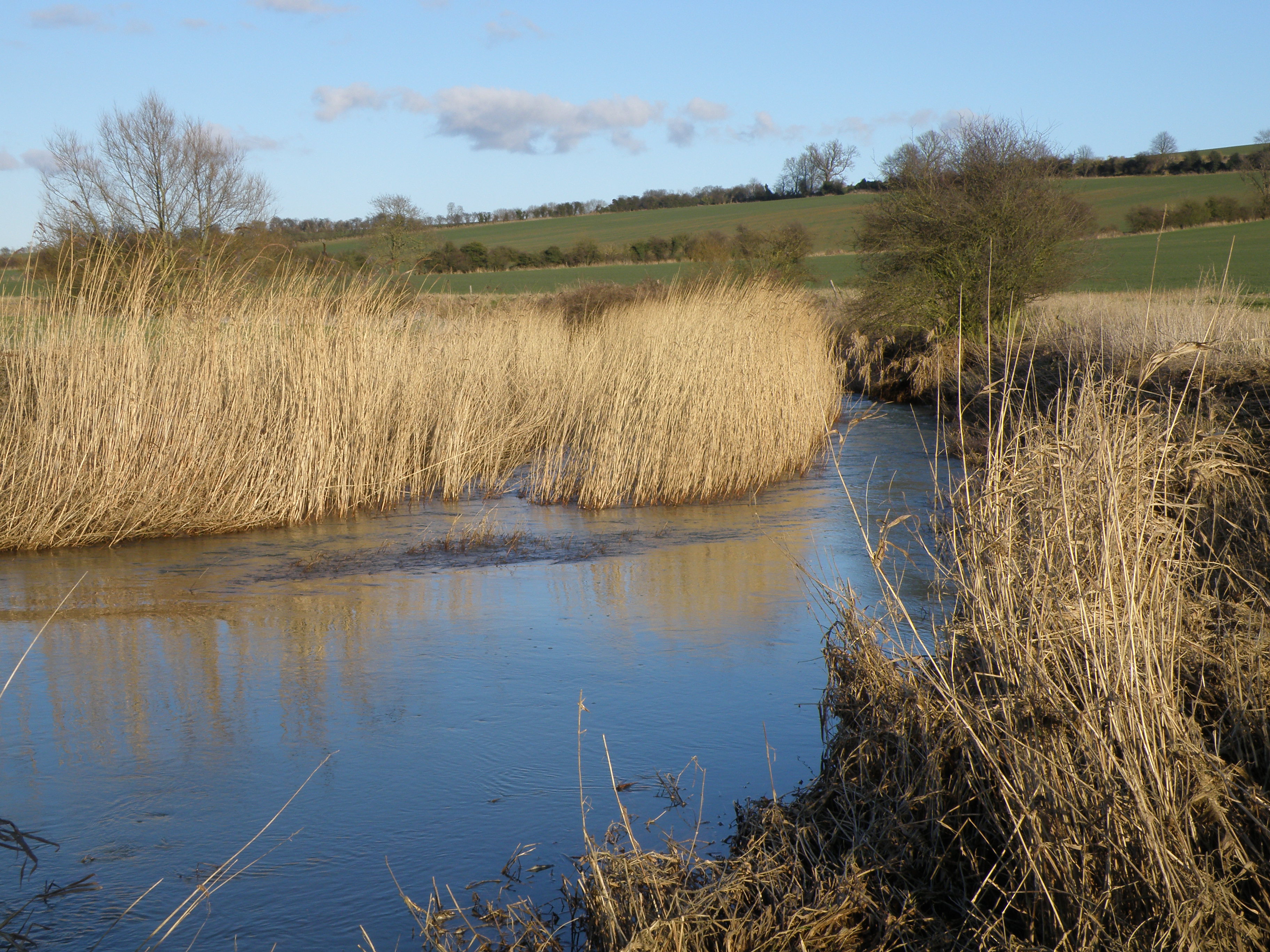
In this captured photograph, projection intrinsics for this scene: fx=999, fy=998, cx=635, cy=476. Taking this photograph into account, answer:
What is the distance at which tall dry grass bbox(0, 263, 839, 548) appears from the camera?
7121mm

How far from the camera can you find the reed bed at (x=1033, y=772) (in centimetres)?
229

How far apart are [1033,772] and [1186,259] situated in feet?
128

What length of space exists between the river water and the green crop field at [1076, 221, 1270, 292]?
15627 mm

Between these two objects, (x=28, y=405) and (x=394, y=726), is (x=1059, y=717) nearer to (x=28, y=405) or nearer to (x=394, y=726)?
(x=394, y=726)

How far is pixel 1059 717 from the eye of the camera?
8.11 feet

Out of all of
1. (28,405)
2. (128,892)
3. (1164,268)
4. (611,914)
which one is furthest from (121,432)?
(1164,268)

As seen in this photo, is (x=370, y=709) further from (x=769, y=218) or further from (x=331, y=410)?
(x=769, y=218)

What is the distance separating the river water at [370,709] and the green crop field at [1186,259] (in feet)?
51.3

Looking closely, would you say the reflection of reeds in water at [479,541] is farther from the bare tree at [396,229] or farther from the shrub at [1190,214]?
the shrub at [1190,214]

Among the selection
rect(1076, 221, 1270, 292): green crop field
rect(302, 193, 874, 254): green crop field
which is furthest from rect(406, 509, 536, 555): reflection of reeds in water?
rect(302, 193, 874, 254): green crop field

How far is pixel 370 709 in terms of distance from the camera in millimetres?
4238

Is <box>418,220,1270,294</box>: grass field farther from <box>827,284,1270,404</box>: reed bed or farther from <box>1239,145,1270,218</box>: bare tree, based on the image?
<box>827,284,1270,404</box>: reed bed

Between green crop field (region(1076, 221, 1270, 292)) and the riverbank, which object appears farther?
green crop field (region(1076, 221, 1270, 292))

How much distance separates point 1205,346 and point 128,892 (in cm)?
340
